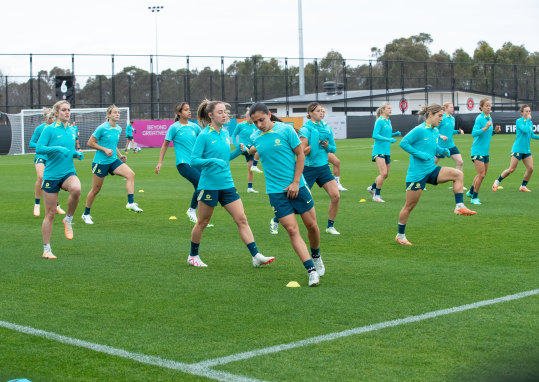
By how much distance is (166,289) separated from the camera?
8.12 meters

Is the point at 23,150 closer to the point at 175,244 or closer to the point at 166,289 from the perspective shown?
the point at 175,244

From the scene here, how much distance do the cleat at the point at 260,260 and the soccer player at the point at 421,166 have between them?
2.43m

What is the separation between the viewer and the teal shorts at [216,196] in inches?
363

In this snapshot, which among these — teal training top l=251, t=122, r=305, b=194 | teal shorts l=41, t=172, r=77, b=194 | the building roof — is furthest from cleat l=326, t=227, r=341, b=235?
the building roof

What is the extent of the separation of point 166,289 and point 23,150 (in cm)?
3898

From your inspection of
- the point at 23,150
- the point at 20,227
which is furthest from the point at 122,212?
the point at 23,150

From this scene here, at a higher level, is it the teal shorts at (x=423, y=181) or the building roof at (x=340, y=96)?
the building roof at (x=340, y=96)

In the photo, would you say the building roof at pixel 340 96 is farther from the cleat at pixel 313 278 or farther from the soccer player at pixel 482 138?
the cleat at pixel 313 278

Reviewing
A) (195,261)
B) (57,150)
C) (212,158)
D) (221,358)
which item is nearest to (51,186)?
(57,150)

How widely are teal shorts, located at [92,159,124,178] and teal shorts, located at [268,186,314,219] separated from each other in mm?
6947

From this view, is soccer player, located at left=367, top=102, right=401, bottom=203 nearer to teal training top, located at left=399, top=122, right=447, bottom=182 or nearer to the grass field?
the grass field

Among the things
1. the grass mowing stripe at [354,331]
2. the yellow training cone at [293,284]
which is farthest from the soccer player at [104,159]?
the grass mowing stripe at [354,331]

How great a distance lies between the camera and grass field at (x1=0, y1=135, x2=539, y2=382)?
537 cm

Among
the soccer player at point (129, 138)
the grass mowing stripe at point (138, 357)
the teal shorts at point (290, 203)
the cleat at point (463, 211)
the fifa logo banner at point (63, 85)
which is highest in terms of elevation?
the fifa logo banner at point (63, 85)
